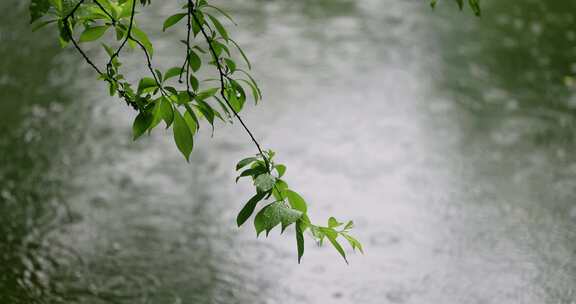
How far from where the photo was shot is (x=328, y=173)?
3064 millimetres

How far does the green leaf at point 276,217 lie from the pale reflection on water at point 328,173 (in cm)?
143

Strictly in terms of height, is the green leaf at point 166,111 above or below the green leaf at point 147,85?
below

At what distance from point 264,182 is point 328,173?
203cm

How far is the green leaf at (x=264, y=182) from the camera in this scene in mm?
1037

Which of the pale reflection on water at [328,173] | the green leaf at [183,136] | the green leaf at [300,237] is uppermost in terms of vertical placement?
the green leaf at [183,136]

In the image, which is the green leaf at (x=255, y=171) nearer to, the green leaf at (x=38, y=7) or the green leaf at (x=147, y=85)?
the green leaf at (x=147, y=85)

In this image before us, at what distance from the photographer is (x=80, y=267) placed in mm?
2494

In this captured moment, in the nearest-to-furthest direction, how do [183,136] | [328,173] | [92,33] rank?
[183,136], [92,33], [328,173]

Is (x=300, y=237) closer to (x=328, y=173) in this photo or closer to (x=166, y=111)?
(x=166, y=111)

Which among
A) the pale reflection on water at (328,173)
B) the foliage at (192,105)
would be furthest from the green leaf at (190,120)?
the pale reflection on water at (328,173)

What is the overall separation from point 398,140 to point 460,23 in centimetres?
133

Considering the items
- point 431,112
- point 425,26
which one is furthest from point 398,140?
point 425,26

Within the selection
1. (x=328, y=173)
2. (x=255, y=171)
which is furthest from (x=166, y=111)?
(x=328, y=173)

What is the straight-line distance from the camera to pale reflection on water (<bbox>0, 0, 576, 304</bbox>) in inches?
→ 97.8
